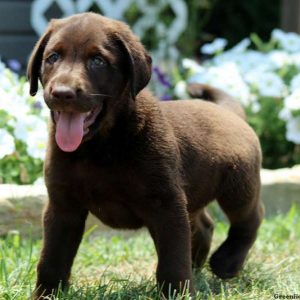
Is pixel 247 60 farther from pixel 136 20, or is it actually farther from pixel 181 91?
pixel 136 20

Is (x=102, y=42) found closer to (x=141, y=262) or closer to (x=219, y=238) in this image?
(x=141, y=262)

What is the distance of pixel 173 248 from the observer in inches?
133

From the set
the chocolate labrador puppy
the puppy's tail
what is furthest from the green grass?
the puppy's tail

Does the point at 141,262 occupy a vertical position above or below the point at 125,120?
below

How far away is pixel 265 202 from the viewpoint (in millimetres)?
5789

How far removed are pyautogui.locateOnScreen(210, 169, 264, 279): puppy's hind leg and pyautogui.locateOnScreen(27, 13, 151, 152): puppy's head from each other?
0.94 meters

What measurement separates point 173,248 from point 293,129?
310 centimetres

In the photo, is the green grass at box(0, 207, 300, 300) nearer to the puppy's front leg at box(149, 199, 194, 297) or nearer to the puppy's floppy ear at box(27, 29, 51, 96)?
the puppy's front leg at box(149, 199, 194, 297)

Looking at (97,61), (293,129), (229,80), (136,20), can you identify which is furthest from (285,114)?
(97,61)

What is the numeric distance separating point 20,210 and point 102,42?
175cm

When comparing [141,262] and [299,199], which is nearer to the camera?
[141,262]

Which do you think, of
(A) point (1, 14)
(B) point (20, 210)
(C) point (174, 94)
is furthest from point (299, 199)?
(A) point (1, 14)

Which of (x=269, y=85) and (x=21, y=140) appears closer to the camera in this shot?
(x=21, y=140)

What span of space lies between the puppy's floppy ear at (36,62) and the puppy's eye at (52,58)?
0.16 m
